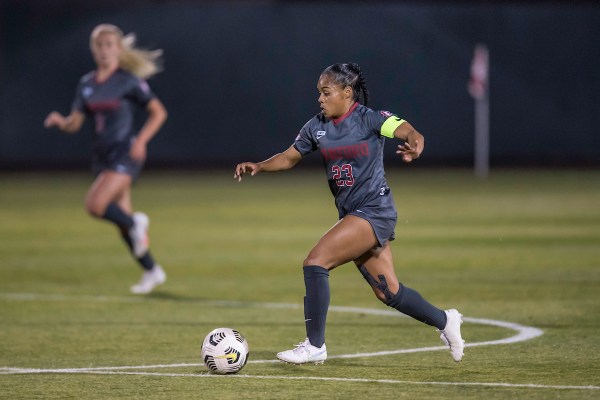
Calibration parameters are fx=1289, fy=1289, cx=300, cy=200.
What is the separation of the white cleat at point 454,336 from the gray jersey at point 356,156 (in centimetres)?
80

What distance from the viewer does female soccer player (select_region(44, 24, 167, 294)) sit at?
1332 centimetres

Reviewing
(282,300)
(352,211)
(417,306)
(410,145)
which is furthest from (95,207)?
(410,145)

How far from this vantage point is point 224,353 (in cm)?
824

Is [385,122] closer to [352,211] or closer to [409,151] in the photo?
[409,151]

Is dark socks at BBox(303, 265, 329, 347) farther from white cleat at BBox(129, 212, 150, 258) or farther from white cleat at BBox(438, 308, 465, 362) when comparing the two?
white cleat at BBox(129, 212, 150, 258)

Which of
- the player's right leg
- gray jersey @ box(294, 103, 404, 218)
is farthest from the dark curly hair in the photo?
the player's right leg

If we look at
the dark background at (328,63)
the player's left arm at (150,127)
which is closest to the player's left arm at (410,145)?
the player's left arm at (150,127)

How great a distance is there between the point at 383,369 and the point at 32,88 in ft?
108

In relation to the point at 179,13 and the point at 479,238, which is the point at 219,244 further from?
the point at 179,13

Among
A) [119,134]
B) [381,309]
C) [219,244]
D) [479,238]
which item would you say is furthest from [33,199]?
[381,309]

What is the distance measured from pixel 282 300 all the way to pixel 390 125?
4.47 metres

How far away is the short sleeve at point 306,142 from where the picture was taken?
8.74 m

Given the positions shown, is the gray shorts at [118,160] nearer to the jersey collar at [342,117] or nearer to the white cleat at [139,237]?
the white cleat at [139,237]

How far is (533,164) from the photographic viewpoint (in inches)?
1564
